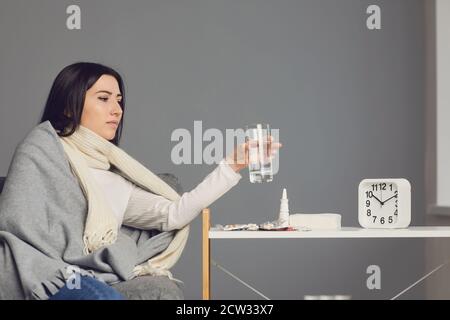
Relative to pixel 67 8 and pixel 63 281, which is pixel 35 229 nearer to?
pixel 63 281

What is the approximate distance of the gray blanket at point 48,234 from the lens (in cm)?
221

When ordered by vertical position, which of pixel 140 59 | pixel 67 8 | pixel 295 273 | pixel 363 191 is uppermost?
pixel 67 8

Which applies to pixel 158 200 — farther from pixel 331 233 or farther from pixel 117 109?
pixel 331 233

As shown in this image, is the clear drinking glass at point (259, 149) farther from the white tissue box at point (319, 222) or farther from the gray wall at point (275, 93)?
the gray wall at point (275, 93)

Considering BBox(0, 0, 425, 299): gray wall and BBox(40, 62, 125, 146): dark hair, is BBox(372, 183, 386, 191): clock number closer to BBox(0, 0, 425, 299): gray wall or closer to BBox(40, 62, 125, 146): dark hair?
BBox(40, 62, 125, 146): dark hair

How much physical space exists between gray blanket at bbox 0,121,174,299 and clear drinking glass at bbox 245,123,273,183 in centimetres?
35

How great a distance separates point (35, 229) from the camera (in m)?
2.32

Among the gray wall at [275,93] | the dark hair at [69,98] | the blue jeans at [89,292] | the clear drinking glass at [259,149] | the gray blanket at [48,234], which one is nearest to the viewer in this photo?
the blue jeans at [89,292]

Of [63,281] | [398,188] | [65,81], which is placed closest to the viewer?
[63,281]

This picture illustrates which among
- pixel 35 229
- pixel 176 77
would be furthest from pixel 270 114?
pixel 35 229

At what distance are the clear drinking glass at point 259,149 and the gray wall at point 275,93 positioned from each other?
63.7 inches

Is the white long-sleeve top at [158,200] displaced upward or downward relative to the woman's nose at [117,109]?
downward

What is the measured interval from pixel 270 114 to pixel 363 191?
1611mm

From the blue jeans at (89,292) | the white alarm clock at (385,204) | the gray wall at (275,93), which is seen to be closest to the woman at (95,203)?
the blue jeans at (89,292)
